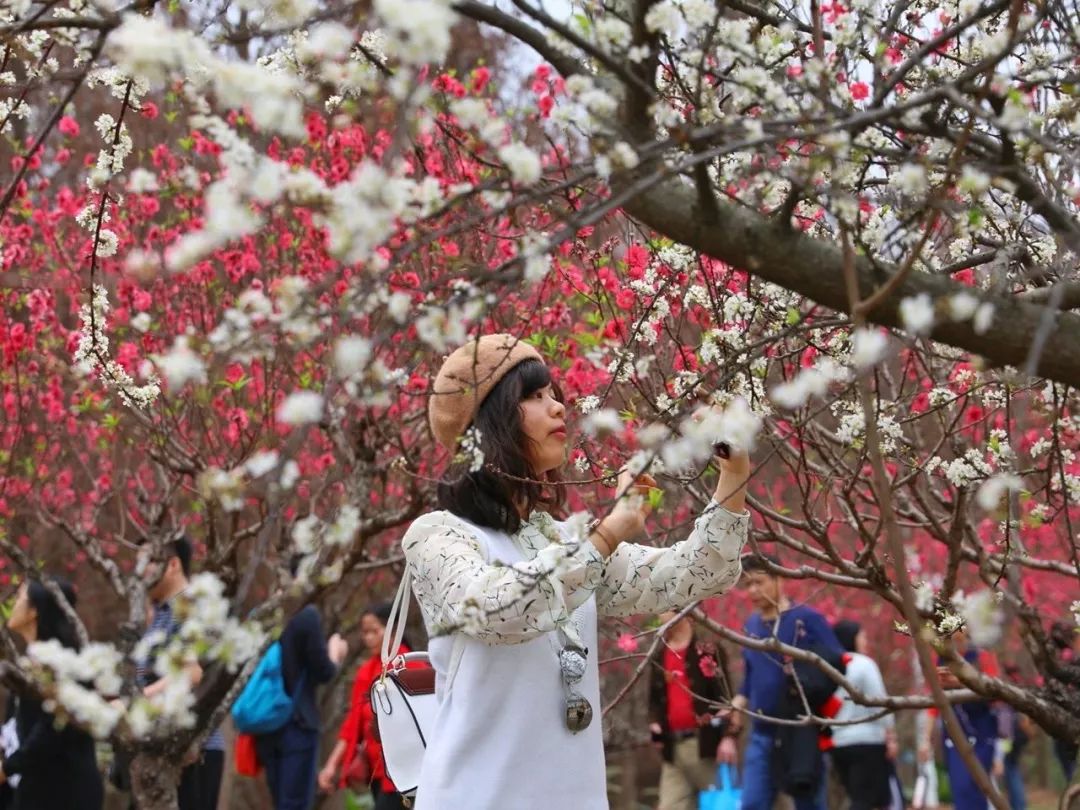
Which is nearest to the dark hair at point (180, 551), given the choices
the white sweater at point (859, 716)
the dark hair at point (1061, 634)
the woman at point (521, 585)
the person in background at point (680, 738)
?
the person in background at point (680, 738)

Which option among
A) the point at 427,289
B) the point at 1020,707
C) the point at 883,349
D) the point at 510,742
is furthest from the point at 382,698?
the point at 1020,707

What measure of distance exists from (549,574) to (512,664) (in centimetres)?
57

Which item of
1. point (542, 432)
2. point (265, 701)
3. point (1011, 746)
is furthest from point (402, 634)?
point (1011, 746)

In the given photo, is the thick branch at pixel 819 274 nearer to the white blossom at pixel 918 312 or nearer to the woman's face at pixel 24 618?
the white blossom at pixel 918 312

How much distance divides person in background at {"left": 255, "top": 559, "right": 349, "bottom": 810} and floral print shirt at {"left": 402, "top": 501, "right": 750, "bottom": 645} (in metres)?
4.76

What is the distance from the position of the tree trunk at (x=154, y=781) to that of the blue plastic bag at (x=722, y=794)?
9.89 ft

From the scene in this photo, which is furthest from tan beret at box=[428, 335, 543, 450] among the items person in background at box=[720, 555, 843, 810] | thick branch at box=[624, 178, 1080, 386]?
person in background at box=[720, 555, 843, 810]

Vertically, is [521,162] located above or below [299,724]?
below

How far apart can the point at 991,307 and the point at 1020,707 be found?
2.24 metres

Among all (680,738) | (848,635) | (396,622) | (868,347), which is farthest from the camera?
(848,635)

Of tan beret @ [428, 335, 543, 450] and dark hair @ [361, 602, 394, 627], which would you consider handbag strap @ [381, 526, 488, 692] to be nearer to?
A: tan beret @ [428, 335, 543, 450]

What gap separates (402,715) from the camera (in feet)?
10.6

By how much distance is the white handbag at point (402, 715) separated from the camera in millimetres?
3213

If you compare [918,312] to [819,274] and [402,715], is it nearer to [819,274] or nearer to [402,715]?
[819,274]
